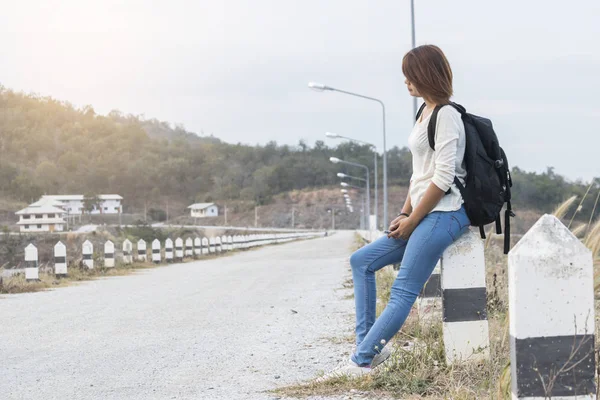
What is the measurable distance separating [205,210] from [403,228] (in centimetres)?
13516

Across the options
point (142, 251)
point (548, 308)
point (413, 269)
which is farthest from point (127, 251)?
point (548, 308)

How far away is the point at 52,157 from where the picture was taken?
152 metres

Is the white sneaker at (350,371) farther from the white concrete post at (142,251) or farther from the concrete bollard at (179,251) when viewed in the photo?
the concrete bollard at (179,251)

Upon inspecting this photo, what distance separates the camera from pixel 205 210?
138625 mm

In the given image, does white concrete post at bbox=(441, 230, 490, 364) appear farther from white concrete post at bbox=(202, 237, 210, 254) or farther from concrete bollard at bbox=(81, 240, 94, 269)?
white concrete post at bbox=(202, 237, 210, 254)

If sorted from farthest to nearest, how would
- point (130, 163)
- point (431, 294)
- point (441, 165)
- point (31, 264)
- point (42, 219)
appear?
point (130, 163), point (42, 219), point (31, 264), point (431, 294), point (441, 165)

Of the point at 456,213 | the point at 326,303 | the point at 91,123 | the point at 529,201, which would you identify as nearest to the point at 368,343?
the point at 456,213

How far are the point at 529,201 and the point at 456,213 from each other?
14339 mm

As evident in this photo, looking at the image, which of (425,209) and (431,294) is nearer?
(425,209)

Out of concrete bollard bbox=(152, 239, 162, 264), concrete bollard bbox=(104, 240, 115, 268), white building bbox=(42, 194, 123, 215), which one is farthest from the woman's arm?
white building bbox=(42, 194, 123, 215)

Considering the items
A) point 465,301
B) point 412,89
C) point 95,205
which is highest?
point 95,205

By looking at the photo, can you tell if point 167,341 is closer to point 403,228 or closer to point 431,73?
point 403,228

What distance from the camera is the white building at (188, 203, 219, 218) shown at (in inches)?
5418

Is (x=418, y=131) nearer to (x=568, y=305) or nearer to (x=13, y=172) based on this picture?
(x=568, y=305)
